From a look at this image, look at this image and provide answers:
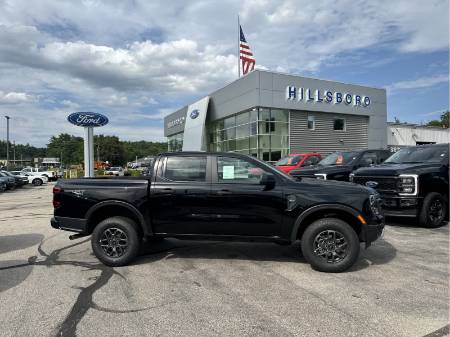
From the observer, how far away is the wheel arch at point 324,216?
4875 millimetres

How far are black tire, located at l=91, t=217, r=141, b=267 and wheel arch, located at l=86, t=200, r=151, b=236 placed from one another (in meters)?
0.13

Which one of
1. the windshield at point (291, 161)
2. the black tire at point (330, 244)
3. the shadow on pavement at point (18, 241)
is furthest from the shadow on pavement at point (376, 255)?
the windshield at point (291, 161)

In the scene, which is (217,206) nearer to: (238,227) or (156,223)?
(238,227)

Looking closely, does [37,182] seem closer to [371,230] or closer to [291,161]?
[291,161]

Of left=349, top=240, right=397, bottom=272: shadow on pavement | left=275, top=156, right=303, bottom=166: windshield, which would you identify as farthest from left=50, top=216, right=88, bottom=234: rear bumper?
left=275, top=156, right=303, bottom=166: windshield

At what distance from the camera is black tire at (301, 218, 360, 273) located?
4.86 m

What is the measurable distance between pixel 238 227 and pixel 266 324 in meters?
1.80

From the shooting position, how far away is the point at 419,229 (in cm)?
779

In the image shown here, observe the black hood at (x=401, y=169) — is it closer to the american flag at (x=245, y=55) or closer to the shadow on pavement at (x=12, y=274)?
the shadow on pavement at (x=12, y=274)

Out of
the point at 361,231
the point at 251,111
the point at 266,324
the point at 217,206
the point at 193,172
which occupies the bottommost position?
the point at 266,324

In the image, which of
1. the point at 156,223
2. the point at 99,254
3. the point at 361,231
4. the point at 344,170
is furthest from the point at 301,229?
the point at 344,170

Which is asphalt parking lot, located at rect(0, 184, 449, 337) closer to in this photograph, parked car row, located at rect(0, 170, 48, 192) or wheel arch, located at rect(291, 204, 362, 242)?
wheel arch, located at rect(291, 204, 362, 242)

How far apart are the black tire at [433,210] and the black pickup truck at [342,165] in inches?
112

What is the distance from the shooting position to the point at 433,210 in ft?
25.7
